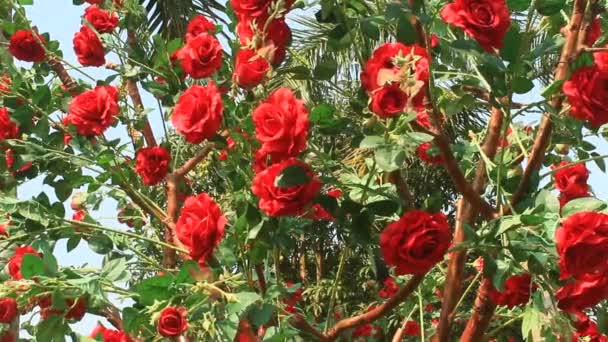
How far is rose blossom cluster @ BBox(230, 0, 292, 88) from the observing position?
1849 millimetres

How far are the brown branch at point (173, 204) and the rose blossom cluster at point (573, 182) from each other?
99 cm

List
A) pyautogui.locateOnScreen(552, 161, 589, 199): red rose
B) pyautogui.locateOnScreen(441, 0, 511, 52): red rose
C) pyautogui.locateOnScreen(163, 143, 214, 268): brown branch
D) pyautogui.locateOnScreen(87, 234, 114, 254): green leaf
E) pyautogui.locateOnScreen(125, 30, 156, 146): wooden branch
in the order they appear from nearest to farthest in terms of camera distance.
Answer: pyautogui.locateOnScreen(441, 0, 511, 52): red rose
pyautogui.locateOnScreen(552, 161, 589, 199): red rose
pyautogui.locateOnScreen(87, 234, 114, 254): green leaf
pyautogui.locateOnScreen(163, 143, 214, 268): brown branch
pyautogui.locateOnScreen(125, 30, 156, 146): wooden branch

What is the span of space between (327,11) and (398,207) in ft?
1.40

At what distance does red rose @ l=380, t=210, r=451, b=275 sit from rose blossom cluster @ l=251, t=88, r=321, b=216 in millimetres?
173

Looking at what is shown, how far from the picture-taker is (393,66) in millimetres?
1715

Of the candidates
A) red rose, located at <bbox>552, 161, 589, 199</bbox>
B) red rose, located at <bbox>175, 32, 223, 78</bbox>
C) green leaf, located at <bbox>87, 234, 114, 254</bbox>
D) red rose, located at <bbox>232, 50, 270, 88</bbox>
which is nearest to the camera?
red rose, located at <bbox>232, 50, 270, 88</bbox>

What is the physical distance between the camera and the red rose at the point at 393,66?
1.64 metres

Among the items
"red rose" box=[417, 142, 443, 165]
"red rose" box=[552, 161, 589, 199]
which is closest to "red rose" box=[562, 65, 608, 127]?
"red rose" box=[417, 142, 443, 165]

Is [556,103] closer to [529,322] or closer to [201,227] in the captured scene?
[529,322]

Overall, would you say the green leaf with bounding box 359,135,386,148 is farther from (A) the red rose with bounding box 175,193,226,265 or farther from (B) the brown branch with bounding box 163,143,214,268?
(B) the brown branch with bounding box 163,143,214,268

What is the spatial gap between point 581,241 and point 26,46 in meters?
2.02

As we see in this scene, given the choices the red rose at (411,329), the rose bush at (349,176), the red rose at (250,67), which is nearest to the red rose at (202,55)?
the rose bush at (349,176)

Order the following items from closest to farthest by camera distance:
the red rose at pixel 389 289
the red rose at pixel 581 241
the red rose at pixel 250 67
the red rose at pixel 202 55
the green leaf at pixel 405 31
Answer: the red rose at pixel 581 241
the green leaf at pixel 405 31
the red rose at pixel 250 67
the red rose at pixel 202 55
the red rose at pixel 389 289

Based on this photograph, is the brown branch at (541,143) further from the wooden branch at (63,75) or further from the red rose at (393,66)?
the wooden branch at (63,75)
